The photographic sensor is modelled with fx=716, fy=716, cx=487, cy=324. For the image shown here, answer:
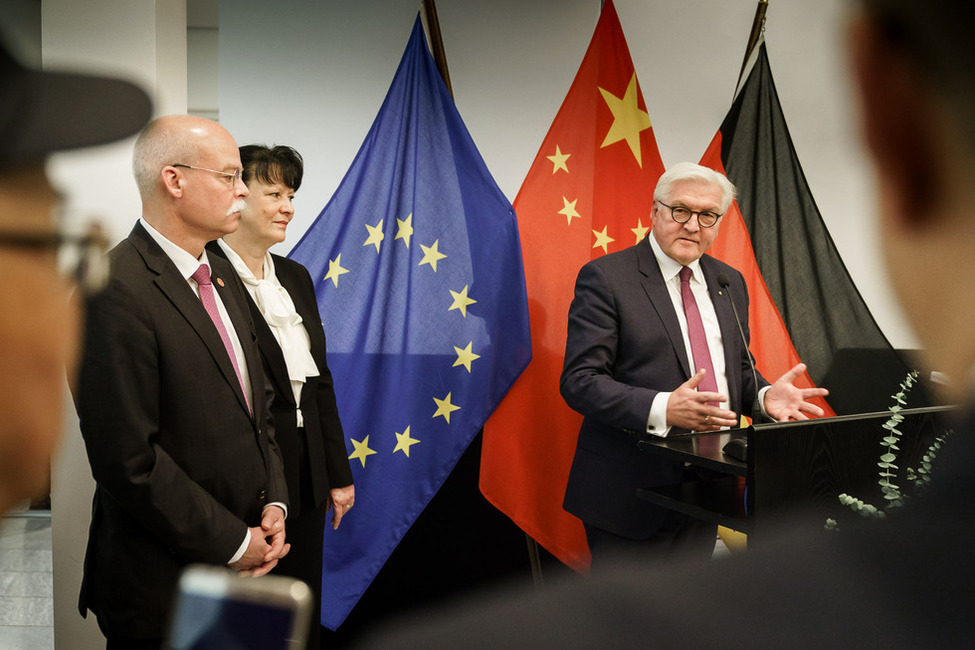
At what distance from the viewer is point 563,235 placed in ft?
9.61

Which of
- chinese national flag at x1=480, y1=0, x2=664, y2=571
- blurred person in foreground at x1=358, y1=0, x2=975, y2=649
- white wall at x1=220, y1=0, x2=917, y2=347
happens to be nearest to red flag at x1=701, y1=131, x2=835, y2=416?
chinese national flag at x1=480, y1=0, x2=664, y2=571

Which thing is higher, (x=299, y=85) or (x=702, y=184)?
(x=299, y=85)

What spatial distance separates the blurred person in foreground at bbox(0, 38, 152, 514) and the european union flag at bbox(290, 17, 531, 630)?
7.81 feet

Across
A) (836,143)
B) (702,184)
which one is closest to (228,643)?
(702,184)

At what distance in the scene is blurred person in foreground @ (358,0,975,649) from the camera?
270 millimetres

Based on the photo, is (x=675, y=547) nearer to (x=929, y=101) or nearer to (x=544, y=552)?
(x=544, y=552)

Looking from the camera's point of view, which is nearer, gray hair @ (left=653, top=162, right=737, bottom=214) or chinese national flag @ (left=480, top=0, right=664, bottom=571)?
gray hair @ (left=653, top=162, right=737, bottom=214)

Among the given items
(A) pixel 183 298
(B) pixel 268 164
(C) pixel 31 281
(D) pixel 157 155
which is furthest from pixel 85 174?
(C) pixel 31 281

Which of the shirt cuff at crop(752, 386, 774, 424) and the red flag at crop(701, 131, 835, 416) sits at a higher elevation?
the red flag at crop(701, 131, 835, 416)

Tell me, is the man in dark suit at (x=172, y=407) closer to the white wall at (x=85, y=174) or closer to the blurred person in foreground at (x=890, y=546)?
the white wall at (x=85, y=174)

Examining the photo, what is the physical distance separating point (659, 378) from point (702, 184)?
63 centimetres

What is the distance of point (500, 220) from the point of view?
2848 millimetres

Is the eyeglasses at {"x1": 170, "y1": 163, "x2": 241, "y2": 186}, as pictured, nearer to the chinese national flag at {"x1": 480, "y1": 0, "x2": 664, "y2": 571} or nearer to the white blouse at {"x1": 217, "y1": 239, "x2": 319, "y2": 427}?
the white blouse at {"x1": 217, "y1": 239, "x2": 319, "y2": 427}

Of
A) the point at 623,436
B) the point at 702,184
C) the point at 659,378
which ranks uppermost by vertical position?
the point at 702,184
